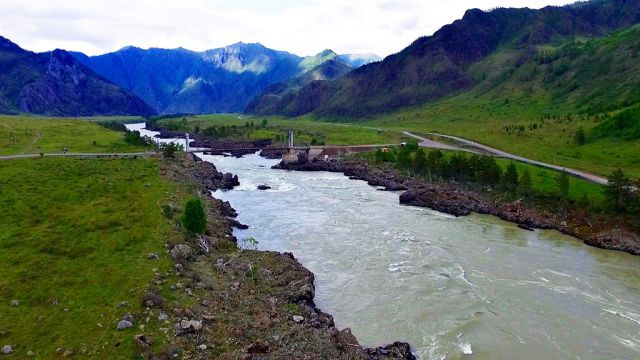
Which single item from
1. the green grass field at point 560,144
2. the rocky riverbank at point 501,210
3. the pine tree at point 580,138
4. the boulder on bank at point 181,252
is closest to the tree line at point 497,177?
the rocky riverbank at point 501,210

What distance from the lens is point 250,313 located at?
38.7m

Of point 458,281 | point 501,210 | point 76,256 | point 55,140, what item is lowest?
point 458,281

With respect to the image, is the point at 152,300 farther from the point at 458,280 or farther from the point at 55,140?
the point at 55,140

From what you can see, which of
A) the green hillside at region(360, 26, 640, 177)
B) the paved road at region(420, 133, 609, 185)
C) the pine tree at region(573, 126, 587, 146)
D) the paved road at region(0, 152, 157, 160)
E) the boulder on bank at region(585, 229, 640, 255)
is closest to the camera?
the boulder on bank at region(585, 229, 640, 255)

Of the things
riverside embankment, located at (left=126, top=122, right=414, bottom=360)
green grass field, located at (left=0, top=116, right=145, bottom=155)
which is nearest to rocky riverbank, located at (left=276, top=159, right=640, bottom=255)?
riverside embankment, located at (left=126, top=122, right=414, bottom=360)

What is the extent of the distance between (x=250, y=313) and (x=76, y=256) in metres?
18.7

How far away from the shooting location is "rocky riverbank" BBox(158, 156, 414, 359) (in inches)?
1288

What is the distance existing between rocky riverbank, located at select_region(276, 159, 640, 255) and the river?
2104 millimetres

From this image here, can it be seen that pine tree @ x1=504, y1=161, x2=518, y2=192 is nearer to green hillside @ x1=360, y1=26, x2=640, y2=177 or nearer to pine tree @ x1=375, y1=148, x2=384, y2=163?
green hillside @ x1=360, y1=26, x2=640, y2=177

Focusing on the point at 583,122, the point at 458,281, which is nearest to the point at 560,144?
the point at 583,122

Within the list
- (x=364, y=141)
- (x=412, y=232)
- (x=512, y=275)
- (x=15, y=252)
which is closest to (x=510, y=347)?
(x=512, y=275)

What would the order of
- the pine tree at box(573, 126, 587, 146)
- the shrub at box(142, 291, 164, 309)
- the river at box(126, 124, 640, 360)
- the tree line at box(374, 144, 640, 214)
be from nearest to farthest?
1. the shrub at box(142, 291, 164, 309)
2. the river at box(126, 124, 640, 360)
3. the tree line at box(374, 144, 640, 214)
4. the pine tree at box(573, 126, 587, 146)

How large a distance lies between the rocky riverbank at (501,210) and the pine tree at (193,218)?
4384 centimetres

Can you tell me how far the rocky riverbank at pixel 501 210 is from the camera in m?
65.1
